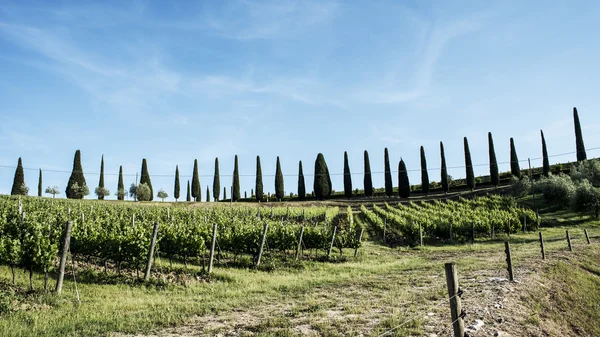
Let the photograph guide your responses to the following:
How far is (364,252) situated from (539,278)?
11917 millimetres

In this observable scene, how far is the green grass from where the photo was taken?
840 cm

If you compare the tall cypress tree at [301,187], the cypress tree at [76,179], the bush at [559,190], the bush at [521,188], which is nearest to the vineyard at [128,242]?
the bush at [559,190]

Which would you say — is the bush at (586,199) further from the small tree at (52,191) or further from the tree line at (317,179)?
the small tree at (52,191)

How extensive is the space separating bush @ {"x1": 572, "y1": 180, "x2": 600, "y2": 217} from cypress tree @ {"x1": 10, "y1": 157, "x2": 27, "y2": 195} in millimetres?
71358

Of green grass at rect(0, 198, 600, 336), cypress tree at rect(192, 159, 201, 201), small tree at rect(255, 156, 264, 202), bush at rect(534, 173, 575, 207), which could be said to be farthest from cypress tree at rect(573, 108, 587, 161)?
cypress tree at rect(192, 159, 201, 201)

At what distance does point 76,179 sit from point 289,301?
210 feet

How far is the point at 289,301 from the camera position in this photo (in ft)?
36.4

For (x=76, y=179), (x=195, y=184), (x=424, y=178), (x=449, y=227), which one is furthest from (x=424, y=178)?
(x=76, y=179)

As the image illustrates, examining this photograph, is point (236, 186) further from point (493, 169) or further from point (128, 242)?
point (128, 242)

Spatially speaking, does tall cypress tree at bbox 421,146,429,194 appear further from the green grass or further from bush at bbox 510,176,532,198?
the green grass

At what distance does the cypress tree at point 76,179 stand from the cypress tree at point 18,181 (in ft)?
20.1

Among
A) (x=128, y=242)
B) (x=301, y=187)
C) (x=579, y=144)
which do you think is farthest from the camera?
(x=301, y=187)

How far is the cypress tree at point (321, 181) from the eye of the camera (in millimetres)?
71812

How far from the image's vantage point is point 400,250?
86.0 ft
